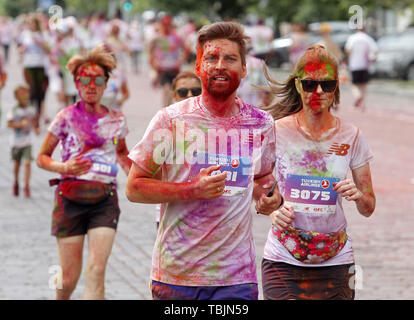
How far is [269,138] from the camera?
4359 mm

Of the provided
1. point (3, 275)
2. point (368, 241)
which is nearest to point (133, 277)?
point (3, 275)

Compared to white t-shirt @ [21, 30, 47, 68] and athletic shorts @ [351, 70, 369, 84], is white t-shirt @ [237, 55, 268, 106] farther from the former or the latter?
athletic shorts @ [351, 70, 369, 84]

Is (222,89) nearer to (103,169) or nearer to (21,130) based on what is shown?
(103,169)

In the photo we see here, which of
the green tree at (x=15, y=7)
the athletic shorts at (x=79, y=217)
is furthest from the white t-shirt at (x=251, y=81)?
the green tree at (x=15, y=7)

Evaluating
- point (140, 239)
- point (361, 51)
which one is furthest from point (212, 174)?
point (361, 51)

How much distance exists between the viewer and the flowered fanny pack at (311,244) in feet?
15.8

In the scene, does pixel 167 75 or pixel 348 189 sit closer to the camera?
pixel 348 189

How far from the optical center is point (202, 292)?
162 inches

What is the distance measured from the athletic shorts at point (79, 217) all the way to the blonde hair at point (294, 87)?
5.16ft

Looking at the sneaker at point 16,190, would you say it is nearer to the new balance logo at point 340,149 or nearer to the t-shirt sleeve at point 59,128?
the t-shirt sleeve at point 59,128

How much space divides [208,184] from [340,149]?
120 cm

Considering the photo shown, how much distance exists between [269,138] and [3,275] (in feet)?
13.2
